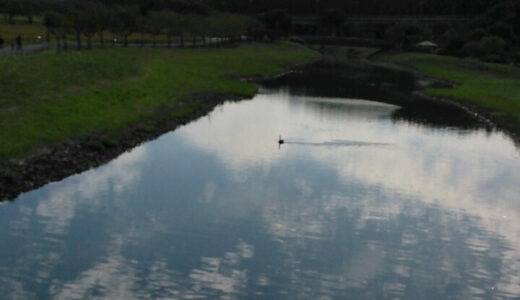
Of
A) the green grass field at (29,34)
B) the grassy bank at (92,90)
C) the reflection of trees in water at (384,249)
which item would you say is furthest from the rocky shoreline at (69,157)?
the green grass field at (29,34)

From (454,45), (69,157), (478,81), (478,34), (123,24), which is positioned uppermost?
(478,34)

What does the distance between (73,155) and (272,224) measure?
636 inches

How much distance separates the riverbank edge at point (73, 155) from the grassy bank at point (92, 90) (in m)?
0.74

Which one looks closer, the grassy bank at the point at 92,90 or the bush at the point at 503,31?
the grassy bank at the point at 92,90

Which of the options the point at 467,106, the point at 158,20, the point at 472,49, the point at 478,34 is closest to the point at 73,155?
the point at 467,106

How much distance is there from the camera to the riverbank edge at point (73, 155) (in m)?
34.7

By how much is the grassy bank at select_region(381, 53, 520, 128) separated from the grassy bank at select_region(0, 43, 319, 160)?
2861cm

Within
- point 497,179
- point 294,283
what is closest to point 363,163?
point 497,179

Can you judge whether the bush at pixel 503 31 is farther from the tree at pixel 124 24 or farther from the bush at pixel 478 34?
the tree at pixel 124 24

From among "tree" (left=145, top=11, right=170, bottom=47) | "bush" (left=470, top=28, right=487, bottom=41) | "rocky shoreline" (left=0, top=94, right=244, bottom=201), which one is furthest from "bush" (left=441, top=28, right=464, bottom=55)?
"rocky shoreline" (left=0, top=94, right=244, bottom=201)

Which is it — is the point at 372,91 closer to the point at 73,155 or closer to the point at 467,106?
the point at 467,106

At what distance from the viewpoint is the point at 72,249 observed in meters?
27.2

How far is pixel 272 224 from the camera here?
31.4 m

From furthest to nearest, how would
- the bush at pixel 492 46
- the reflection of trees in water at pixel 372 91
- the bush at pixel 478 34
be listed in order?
the bush at pixel 478 34 → the bush at pixel 492 46 → the reflection of trees in water at pixel 372 91
